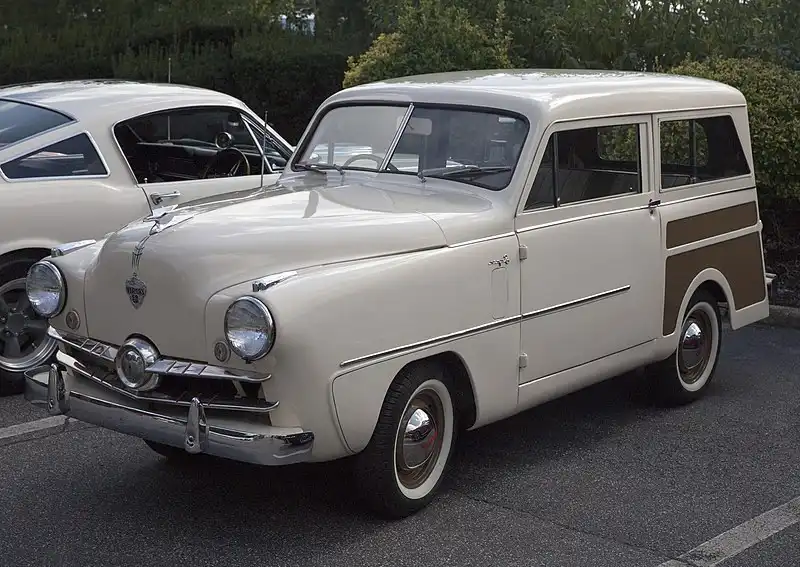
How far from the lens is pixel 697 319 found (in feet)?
21.5

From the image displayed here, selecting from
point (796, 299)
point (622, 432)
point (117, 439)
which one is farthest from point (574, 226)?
point (796, 299)

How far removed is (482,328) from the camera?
4.93m

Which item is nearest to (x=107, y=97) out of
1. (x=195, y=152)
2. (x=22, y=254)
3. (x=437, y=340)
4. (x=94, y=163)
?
(x=94, y=163)

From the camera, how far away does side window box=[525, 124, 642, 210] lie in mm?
5438

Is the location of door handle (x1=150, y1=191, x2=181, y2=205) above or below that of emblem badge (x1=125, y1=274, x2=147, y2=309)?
above

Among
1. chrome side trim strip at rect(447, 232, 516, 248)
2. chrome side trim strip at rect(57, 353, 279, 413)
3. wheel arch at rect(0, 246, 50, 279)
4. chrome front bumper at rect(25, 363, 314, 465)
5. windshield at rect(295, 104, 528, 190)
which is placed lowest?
chrome front bumper at rect(25, 363, 314, 465)

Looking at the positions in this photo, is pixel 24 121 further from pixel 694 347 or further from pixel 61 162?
pixel 694 347

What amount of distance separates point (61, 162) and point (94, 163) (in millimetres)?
197

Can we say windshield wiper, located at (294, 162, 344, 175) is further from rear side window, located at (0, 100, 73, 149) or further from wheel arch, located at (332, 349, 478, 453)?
rear side window, located at (0, 100, 73, 149)

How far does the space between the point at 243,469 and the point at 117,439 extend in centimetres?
82

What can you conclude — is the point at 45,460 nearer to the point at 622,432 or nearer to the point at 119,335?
the point at 119,335

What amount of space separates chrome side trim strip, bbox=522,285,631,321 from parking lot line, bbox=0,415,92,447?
7.69 feet

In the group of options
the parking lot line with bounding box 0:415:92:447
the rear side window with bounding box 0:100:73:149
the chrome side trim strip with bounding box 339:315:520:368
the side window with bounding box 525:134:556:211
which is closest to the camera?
the chrome side trim strip with bounding box 339:315:520:368

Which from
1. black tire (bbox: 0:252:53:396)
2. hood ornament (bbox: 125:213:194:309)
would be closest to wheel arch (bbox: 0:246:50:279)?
black tire (bbox: 0:252:53:396)
